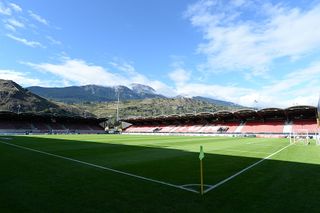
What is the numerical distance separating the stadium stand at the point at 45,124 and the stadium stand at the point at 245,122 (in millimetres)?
22062

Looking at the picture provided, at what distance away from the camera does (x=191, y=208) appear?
7.54 m

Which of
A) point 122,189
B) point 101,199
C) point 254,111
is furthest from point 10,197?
point 254,111

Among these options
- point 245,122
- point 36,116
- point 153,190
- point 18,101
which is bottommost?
point 153,190

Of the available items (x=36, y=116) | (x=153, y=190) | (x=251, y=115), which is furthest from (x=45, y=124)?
(x=153, y=190)

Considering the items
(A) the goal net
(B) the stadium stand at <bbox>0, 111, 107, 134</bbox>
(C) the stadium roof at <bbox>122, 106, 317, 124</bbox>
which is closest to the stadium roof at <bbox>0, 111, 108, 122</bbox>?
(B) the stadium stand at <bbox>0, 111, 107, 134</bbox>

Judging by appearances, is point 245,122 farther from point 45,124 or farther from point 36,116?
point 36,116

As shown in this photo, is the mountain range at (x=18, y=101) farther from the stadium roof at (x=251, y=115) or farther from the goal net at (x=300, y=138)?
the goal net at (x=300, y=138)

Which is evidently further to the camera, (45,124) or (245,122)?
(45,124)

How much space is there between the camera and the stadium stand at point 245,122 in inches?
2997

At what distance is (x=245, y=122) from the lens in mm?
89500

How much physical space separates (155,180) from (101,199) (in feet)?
11.3

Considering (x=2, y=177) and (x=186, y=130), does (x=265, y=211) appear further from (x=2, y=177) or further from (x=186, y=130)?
(x=186, y=130)

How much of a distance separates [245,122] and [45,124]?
6620 cm

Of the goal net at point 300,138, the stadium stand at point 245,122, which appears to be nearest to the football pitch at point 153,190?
the goal net at point 300,138
